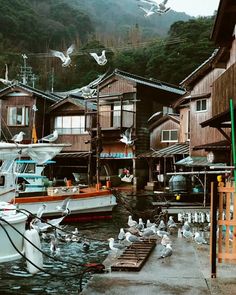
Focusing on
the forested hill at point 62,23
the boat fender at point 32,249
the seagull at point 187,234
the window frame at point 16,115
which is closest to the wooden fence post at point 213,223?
the boat fender at point 32,249

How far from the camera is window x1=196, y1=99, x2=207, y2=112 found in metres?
27.9

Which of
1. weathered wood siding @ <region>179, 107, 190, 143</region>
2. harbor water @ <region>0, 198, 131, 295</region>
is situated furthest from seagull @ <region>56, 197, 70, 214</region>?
weathered wood siding @ <region>179, 107, 190, 143</region>

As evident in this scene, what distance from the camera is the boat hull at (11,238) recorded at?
9969 millimetres

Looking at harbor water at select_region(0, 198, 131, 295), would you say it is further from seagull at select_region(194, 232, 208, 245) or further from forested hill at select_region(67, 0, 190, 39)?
forested hill at select_region(67, 0, 190, 39)

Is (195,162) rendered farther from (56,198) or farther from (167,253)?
(167,253)

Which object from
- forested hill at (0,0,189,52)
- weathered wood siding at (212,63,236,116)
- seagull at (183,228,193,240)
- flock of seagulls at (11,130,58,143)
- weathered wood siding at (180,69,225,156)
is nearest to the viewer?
weathered wood siding at (212,63,236,116)

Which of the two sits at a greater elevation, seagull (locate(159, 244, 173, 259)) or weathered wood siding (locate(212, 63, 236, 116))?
weathered wood siding (locate(212, 63, 236, 116))

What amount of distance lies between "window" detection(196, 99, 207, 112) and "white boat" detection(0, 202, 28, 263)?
62.9ft

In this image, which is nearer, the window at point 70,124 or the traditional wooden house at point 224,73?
the traditional wooden house at point 224,73

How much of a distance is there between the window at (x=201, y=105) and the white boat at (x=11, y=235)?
19178 millimetres

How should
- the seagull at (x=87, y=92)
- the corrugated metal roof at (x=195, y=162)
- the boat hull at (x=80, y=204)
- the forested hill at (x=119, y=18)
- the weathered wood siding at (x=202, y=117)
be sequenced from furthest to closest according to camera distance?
the forested hill at (x=119, y=18) < the seagull at (x=87, y=92) < the weathered wood siding at (x=202, y=117) < the corrugated metal roof at (x=195, y=162) < the boat hull at (x=80, y=204)

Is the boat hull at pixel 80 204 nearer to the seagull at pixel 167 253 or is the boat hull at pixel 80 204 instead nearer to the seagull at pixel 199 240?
the seagull at pixel 199 240

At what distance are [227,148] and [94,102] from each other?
23080 millimetres

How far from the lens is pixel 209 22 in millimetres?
58281
